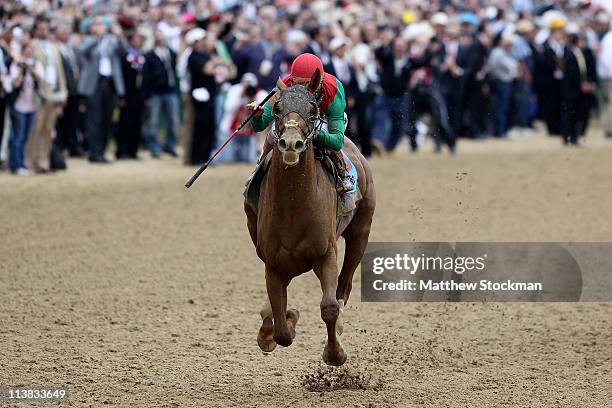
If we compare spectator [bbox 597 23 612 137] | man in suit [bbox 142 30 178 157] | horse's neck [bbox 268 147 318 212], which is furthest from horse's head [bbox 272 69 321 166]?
spectator [bbox 597 23 612 137]

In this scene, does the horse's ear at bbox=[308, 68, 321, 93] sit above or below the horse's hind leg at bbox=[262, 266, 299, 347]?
above

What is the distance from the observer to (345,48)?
66.1 ft

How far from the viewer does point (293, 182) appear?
7496 mm

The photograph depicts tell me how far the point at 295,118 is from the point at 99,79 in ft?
39.0

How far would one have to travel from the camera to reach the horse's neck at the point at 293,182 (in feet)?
24.5

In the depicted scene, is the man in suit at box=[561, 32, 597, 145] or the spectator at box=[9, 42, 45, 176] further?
the man in suit at box=[561, 32, 597, 145]

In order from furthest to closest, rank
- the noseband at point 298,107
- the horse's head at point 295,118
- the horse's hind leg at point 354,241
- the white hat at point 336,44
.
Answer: the white hat at point 336,44, the horse's hind leg at point 354,241, the noseband at point 298,107, the horse's head at point 295,118

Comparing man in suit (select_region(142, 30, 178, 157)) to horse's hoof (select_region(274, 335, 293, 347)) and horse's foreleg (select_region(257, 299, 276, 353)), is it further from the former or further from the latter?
horse's hoof (select_region(274, 335, 293, 347))

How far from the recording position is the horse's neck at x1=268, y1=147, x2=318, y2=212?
24.5ft

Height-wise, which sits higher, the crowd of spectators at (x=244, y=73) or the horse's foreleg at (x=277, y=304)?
the crowd of spectators at (x=244, y=73)

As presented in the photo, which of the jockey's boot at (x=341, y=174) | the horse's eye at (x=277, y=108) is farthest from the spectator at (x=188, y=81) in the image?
the horse's eye at (x=277, y=108)

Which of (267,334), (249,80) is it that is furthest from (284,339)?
(249,80)

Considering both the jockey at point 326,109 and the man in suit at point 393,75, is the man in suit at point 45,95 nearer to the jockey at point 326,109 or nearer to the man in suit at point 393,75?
the man in suit at point 393,75

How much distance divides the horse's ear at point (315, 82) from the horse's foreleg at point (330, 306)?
105cm
